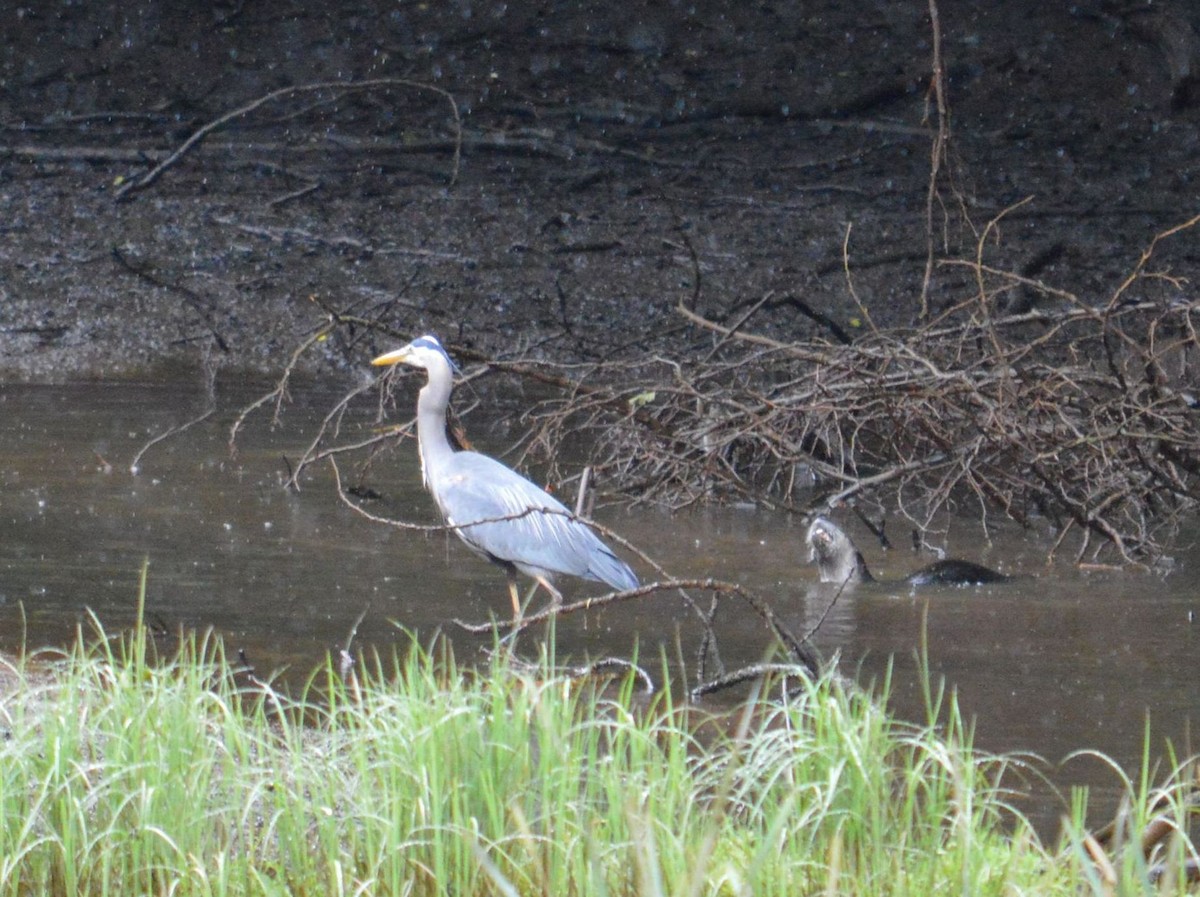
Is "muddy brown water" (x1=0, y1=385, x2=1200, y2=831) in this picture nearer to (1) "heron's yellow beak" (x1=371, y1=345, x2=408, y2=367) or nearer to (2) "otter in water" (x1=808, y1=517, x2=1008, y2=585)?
(2) "otter in water" (x1=808, y1=517, x2=1008, y2=585)

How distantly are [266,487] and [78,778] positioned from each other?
436 centimetres

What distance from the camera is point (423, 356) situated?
6312 mm

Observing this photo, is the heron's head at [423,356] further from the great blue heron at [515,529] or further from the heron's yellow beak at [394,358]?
the great blue heron at [515,529]

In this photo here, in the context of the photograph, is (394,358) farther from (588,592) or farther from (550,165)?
(550,165)

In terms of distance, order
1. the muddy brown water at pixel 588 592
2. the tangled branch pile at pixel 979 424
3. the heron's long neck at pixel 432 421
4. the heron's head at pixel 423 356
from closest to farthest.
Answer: the muddy brown water at pixel 588 592 → the tangled branch pile at pixel 979 424 → the heron's long neck at pixel 432 421 → the heron's head at pixel 423 356

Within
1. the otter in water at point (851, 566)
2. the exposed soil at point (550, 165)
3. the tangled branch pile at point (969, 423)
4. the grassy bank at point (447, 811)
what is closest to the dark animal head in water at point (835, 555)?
the otter in water at point (851, 566)

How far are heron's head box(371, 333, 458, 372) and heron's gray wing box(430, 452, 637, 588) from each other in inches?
21.4

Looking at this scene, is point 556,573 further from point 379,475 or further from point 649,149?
point 649,149

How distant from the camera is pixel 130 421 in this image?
29.8ft

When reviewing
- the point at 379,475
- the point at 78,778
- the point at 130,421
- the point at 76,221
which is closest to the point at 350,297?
the point at 76,221

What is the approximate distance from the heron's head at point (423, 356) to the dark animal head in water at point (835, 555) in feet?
4.22

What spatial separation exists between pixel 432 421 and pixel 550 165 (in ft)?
22.9

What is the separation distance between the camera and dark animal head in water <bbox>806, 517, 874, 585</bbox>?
6.01 meters

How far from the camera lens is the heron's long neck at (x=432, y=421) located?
6.14 meters
